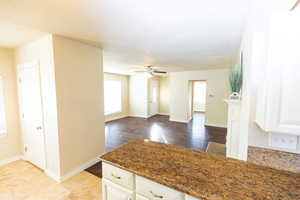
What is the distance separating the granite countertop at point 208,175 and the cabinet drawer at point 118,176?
0.06m

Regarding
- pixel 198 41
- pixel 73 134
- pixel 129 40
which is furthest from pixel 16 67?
pixel 198 41

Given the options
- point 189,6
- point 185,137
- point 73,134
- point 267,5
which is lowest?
point 185,137

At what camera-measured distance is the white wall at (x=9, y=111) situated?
266 centimetres

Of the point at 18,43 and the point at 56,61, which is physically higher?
the point at 18,43

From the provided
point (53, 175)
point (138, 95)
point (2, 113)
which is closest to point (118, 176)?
point (53, 175)

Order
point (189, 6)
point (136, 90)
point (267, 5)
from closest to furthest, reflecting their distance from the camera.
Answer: point (267, 5) < point (189, 6) < point (136, 90)

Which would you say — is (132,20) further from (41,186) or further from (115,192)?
(41,186)

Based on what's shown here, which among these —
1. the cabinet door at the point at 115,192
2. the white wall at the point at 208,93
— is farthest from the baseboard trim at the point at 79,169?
Result: the white wall at the point at 208,93

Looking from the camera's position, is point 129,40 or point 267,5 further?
point 129,40

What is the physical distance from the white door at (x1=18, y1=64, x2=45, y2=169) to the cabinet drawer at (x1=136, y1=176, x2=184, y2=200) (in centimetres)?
231

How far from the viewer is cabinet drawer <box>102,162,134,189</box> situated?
1.09 m

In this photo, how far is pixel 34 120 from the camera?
2.50 meters

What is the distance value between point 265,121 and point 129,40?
2.18 m

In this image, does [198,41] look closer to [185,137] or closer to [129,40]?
[129,40]
